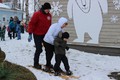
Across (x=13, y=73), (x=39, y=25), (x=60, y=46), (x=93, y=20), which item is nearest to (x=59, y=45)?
(x=60, y=46)

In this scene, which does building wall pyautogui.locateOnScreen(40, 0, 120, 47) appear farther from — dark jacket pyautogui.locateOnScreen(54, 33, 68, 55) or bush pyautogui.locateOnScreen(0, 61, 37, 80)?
bush pyautogui.locateOnScreen(0, 61, 37, 80)

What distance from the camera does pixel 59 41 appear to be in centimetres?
886

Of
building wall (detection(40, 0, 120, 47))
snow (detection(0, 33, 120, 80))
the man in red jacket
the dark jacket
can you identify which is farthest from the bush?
building wall (detection(40, 0, 120, 47))

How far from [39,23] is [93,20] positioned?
488 cm

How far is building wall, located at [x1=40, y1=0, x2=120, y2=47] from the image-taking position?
13.4 meters

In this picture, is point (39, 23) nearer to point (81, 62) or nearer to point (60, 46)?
point (60, 46)

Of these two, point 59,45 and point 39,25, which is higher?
point 39,25

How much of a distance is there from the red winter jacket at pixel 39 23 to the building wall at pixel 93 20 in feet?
15.4

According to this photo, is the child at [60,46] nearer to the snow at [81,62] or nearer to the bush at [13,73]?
the snow at [81,62]

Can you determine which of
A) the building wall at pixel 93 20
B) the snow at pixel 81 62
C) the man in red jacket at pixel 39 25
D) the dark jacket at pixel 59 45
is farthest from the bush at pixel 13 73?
the building wall at pixel 93 20

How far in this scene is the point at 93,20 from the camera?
13.8m

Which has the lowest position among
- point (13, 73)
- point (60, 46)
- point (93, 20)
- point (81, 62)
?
point (81, 62)

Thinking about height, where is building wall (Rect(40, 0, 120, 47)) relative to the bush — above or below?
above

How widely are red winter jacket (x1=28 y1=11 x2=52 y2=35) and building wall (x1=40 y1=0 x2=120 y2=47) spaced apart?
4.70 meters
